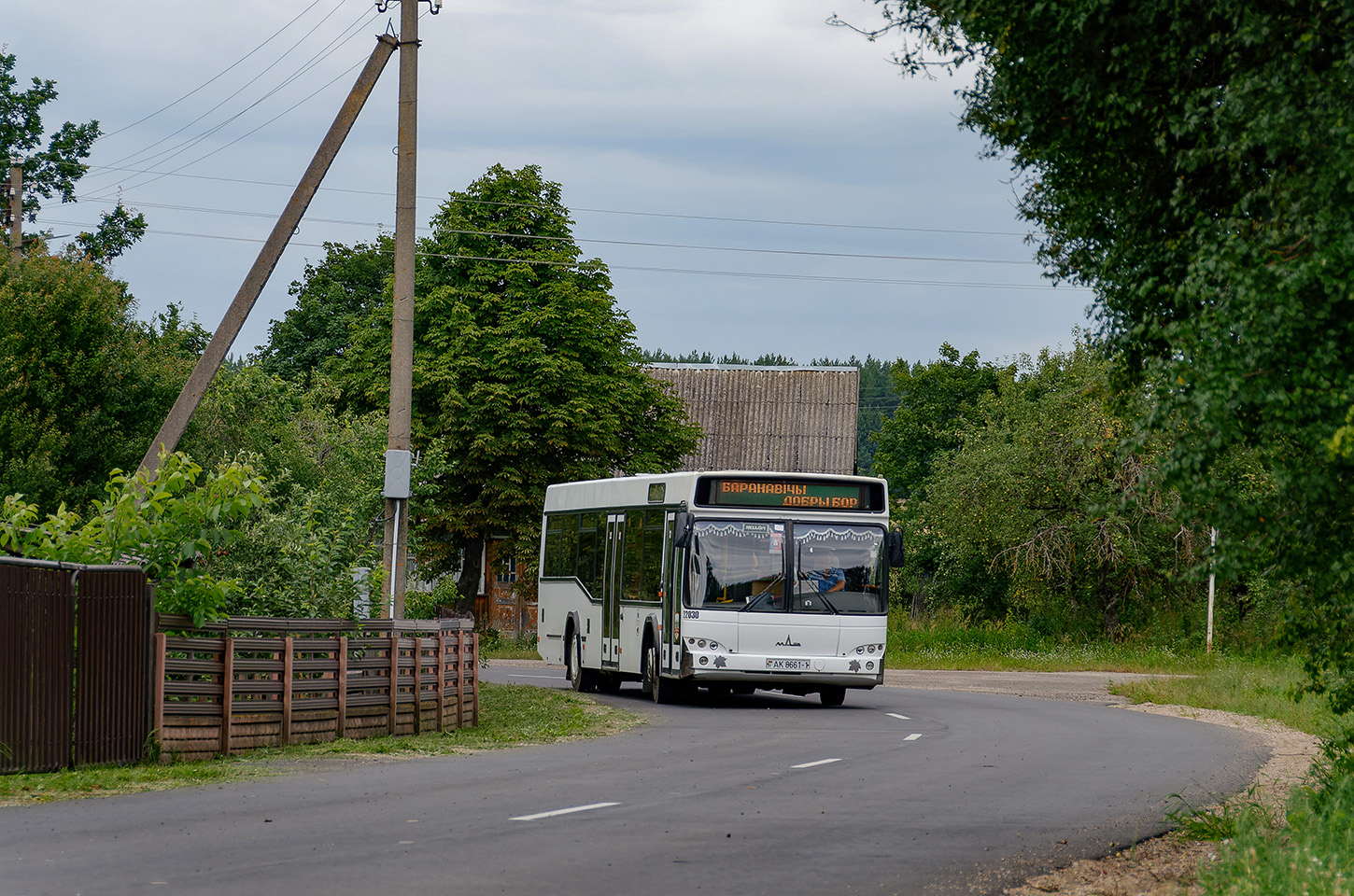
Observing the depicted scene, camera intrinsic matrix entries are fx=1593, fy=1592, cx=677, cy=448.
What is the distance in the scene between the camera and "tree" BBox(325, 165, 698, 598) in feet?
132

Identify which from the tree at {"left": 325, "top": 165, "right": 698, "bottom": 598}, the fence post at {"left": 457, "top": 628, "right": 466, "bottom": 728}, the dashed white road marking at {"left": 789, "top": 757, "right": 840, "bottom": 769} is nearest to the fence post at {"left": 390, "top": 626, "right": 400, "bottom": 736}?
the fence post at {"left": 457, "top": 628, "right": 466, "bottom": 728}

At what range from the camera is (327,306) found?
6469 cm

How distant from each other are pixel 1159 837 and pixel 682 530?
11425 millimetres

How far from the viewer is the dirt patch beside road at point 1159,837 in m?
8.61

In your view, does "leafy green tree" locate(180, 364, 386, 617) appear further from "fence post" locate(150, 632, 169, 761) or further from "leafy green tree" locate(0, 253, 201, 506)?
"fence post" locate(150, 632, 169, 761)

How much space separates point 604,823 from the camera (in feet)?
35.5

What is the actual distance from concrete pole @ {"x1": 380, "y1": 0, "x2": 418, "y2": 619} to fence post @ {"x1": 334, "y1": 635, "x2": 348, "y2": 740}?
3.33m

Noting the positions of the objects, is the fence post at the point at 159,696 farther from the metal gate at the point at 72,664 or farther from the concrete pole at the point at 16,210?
the concrete pole at the point at 16,210

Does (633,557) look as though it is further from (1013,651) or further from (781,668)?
(1013,651)

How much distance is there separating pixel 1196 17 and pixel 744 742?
436 inches

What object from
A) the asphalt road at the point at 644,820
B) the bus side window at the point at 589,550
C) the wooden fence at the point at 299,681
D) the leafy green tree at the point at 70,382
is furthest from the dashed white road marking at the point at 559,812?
the leafy green tree at the point at 70,382

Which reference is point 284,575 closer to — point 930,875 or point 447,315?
point 930,875

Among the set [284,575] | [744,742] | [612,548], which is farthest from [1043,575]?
[284,575]

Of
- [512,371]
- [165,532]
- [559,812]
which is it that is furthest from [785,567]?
[512,371]
